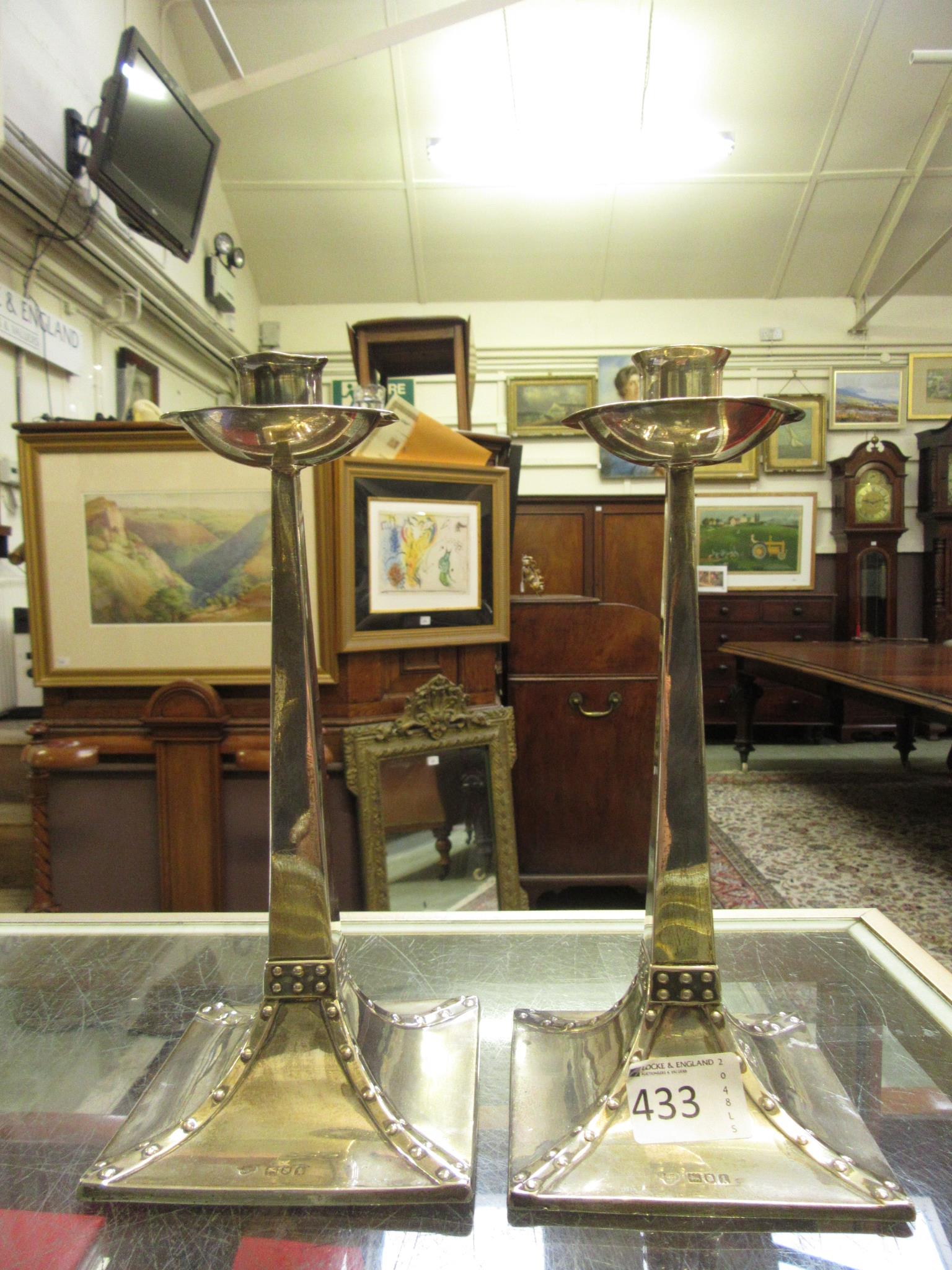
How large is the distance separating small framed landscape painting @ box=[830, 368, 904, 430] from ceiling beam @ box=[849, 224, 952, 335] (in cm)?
33

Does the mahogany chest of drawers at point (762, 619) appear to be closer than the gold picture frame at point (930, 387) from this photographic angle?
Yes

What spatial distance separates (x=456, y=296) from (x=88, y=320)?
3.04m

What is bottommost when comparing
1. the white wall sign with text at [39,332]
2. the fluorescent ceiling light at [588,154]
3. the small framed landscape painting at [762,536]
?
the small framed landscape painting at [762,536]

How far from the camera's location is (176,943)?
0.93 meters

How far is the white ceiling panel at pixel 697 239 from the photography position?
502 centimetres

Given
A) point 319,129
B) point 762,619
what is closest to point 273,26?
point 319,129

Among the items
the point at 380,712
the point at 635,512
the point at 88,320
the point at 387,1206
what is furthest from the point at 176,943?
the point at 635,512

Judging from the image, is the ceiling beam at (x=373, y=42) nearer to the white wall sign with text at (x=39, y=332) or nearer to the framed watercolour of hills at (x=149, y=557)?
the white wall sign with text at (x=39, y=332)

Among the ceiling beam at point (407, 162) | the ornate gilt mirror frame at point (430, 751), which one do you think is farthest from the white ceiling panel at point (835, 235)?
the ornate gilt mirror frame at point (430, 751)

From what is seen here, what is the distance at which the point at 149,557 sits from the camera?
1.47 meters

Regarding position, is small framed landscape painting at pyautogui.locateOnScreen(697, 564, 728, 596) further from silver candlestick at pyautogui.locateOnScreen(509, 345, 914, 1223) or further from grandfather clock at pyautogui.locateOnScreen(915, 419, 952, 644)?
silver candlestick at pyautogui.locateOnScreen(509, 345, 914, 1223)

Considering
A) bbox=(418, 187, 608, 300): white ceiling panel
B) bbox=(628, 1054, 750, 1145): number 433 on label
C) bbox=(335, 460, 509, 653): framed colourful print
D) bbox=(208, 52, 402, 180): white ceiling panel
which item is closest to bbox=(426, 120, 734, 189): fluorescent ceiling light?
bbox=(418, 187, 608, 300): white ceiling panel

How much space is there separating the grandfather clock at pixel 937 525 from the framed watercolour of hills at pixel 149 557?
555cm

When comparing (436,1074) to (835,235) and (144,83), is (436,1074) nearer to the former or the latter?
(144,83)
